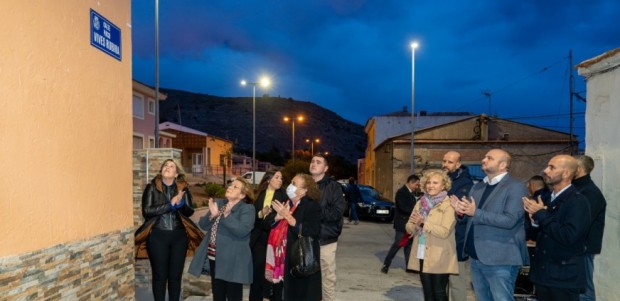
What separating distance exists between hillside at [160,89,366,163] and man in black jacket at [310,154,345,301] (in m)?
108

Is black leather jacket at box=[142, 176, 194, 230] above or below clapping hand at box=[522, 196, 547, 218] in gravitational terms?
below

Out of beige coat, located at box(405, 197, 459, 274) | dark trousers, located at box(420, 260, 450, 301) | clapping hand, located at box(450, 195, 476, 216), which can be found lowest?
dark trousers, located at box(420, 260, 450, 301)

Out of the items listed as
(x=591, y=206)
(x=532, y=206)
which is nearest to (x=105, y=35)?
(x=532, y=206)

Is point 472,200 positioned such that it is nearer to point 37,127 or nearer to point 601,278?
point 601,278

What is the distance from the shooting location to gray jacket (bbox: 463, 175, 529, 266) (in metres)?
4.12

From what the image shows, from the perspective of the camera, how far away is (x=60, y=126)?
4.16m

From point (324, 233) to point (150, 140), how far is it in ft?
98.0

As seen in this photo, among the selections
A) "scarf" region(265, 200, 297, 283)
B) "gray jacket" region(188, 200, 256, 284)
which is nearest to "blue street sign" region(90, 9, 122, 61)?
"gray jacket" region(188, 200, 256, 284)

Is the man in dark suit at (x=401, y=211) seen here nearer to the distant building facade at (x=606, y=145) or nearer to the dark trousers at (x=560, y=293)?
the distant building facade at (x=606, y=145)

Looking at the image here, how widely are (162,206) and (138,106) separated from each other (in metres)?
26.6

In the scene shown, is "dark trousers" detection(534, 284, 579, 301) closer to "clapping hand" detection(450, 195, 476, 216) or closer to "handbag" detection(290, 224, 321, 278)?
"clapping hand" detection(450, 195, 476, 216)

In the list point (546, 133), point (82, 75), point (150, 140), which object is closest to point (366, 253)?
point (82, 75)

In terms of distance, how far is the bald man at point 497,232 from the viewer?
4.14 metres

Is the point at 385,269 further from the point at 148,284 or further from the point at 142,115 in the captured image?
the point at 142,115
